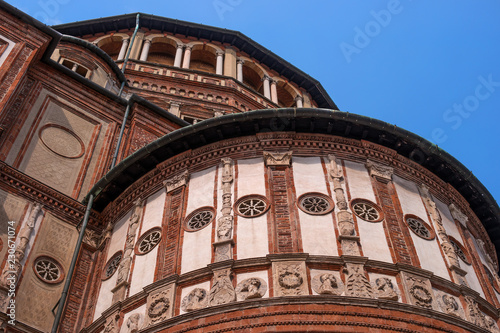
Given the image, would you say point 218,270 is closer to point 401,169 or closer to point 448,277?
point 448,277

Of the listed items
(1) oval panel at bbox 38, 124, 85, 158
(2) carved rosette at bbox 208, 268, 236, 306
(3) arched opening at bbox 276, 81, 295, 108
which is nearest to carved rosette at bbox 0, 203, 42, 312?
(1) oval panel at bbox 38, 124, 85, 158

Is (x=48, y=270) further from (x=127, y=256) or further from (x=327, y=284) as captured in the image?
(x=327, y=284)

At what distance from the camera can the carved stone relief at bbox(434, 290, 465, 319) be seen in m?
12.4

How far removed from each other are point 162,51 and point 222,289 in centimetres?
2405

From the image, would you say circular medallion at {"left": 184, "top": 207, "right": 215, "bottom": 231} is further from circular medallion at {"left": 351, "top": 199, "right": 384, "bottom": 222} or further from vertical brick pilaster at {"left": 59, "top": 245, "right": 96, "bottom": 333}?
circular medallion at {"left": 351, "top": 199, "right": 384, "bottom": 222}

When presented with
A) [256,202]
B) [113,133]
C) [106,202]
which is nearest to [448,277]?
[256,202]

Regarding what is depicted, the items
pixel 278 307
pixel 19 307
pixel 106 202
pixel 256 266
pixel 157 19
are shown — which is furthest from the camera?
pixel 157 19

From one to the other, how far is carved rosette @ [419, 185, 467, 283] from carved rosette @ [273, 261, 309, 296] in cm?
369

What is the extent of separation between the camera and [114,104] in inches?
850

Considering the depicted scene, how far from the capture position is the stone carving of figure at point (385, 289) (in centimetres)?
1205

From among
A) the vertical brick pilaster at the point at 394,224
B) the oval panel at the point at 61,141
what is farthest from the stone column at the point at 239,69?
the vertical brick pilaster at the point at 394,224

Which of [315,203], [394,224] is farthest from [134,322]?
[394,224]

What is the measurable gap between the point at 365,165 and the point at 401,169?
1090 mm

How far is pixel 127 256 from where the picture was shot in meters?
14.6
